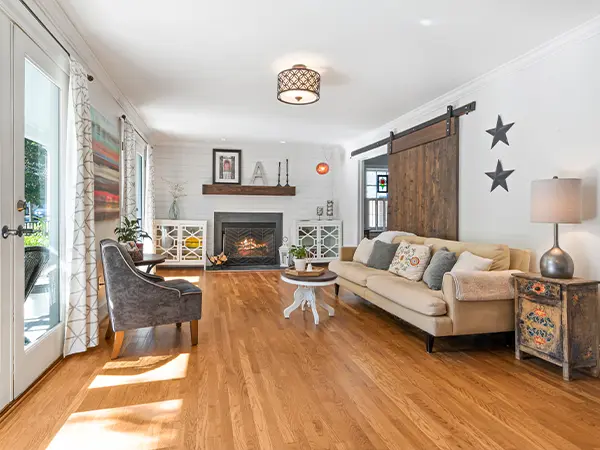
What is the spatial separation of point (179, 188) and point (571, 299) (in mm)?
7150

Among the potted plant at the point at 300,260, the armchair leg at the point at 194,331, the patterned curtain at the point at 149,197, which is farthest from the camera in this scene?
the patterned curtain at the point at 149,197

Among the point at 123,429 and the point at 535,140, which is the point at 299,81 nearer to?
the point at 535,140

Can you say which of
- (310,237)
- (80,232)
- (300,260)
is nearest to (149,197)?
(310,237)

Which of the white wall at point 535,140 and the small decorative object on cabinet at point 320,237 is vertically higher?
the white wall at point 535,140

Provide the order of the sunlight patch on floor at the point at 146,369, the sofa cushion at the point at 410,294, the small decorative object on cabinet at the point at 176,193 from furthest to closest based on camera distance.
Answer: the small decorative object on cabinet at the point at 176,193, the sofa cushion at the point at 410,294, the sunlight patch on floor at the point at 146,369

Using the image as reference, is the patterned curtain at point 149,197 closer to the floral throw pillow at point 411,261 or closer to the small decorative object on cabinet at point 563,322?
the floral throw pillow at point 411,261

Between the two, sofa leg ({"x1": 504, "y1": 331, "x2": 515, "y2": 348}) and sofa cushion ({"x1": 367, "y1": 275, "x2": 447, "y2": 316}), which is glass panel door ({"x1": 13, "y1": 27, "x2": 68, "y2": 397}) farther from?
sofa leg ({"x1": 504, "y1": 331, "x2": 515, "y2": 348})

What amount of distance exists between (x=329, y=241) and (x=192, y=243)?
9.23ft

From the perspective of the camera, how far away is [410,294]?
3.52 m

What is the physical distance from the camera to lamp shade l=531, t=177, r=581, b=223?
9.69 ft

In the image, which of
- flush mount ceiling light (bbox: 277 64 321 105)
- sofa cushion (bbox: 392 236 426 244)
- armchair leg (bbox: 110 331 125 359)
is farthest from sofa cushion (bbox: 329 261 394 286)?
armchair leg (bbox: 110 331 125 359)

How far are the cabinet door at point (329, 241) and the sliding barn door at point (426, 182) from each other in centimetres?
227

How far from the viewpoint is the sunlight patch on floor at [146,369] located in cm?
268

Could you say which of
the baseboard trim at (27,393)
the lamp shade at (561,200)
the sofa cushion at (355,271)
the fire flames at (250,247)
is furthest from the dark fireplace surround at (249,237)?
the lamp shade at (561,200)
